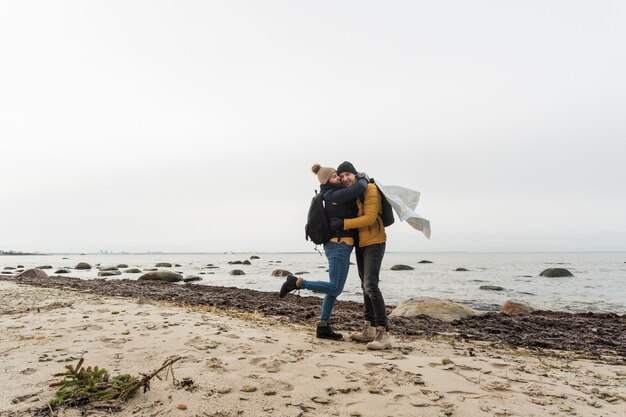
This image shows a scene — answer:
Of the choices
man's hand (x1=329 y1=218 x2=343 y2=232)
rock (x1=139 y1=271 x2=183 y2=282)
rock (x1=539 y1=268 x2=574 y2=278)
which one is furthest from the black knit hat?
rock (x1=539 y1=268 x2=574 y2=278)

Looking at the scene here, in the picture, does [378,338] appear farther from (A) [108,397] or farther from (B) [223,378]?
(A) [108,397]

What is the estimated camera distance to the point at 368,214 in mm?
5551

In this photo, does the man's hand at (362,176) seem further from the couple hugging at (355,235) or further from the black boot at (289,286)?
the black boot at (289,286)

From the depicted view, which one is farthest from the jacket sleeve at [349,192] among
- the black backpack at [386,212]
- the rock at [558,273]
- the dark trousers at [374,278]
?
the rock at [558,273]

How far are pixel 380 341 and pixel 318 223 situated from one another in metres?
1.94

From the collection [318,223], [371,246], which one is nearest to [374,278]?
[371,246]

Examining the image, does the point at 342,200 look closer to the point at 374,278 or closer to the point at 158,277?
the point at 374,278

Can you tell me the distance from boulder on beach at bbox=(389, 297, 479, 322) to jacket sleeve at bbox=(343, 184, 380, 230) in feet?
18.0

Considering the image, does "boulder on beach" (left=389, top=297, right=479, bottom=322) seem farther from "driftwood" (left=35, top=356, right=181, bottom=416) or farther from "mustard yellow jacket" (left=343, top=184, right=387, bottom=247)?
"driftwood" (left=35, top=356, right=181, bottom=416)

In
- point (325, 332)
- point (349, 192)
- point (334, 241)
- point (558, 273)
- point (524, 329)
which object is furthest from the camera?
point (558, 273)

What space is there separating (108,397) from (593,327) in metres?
10.3

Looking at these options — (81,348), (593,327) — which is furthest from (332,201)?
(593,327)

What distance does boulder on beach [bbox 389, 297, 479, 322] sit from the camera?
994 centimetres

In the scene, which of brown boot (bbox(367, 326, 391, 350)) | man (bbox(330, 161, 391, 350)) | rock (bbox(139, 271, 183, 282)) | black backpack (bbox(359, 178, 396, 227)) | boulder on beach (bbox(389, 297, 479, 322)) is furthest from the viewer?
rock (bbox(139, 271, 183, 282))
